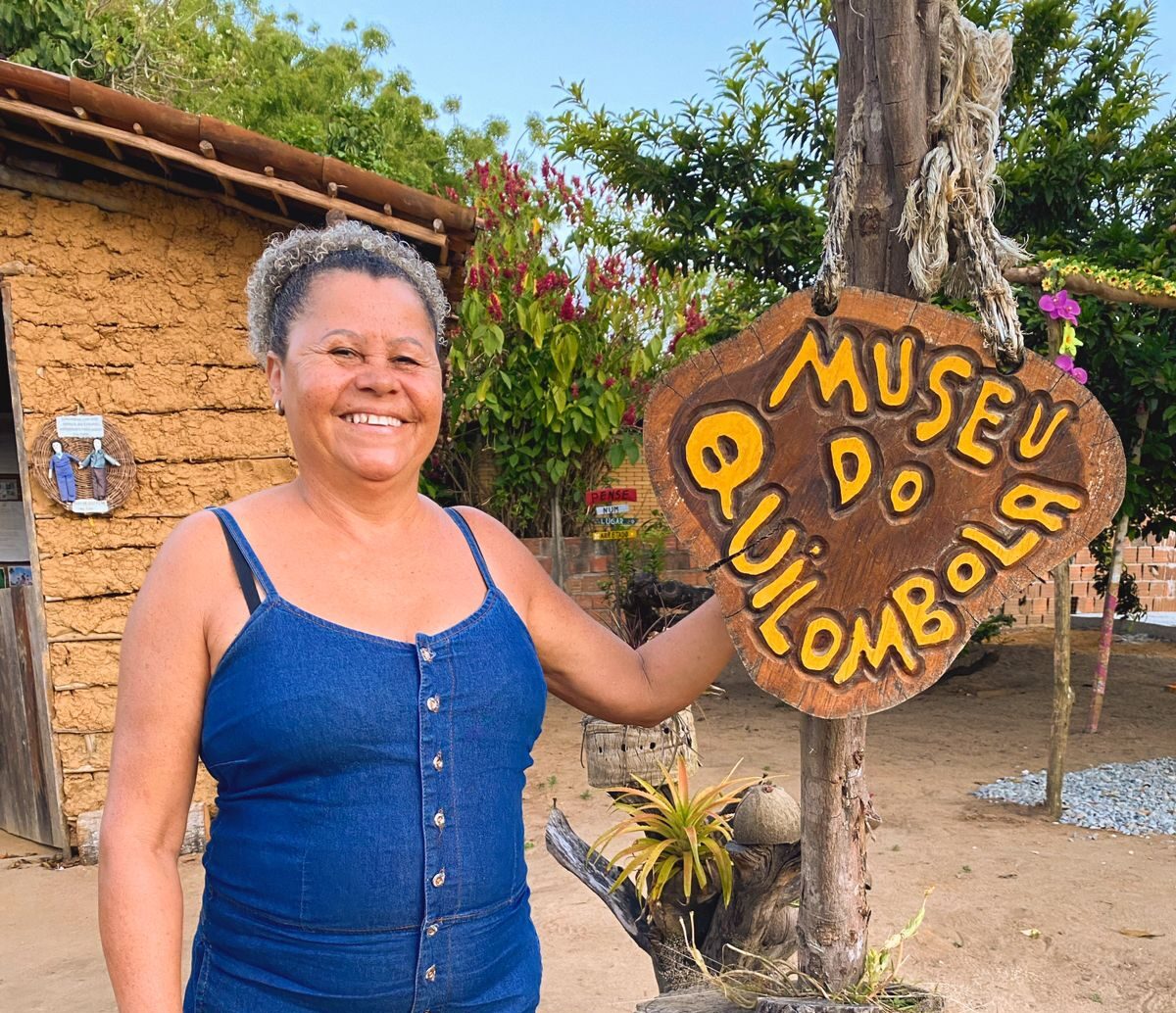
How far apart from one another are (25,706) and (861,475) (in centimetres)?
441

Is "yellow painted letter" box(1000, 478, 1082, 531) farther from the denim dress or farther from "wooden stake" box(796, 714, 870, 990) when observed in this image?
the denim dress

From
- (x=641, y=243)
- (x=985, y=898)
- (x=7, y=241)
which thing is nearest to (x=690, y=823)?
(x=985, y=898)

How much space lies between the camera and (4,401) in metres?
6.48

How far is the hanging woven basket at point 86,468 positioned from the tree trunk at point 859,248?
3.49m

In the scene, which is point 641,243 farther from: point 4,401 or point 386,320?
point 386,320

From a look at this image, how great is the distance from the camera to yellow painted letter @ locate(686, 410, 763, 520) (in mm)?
1446

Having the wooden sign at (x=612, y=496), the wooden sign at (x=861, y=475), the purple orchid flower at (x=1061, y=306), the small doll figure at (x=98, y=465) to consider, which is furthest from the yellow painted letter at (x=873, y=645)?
the wooden sign at (x=612, y=496)

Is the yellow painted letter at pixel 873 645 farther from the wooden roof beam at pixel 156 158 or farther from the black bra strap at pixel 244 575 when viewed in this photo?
the wooden roof beam at pixel 156 158

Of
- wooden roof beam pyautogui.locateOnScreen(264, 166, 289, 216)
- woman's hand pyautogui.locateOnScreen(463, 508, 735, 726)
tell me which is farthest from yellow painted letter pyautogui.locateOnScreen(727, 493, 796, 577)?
wooden roof beam pyautogui.locateOnScreen(264, 166, 289, 216)

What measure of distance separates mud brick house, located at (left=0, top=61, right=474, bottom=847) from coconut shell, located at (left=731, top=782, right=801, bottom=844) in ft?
8.97

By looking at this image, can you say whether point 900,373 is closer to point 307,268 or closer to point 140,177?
point 307,268

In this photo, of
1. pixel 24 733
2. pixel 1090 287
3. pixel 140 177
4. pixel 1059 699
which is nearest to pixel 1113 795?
pixel 1059 699

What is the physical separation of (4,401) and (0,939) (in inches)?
159

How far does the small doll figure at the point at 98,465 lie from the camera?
409 centimetres
